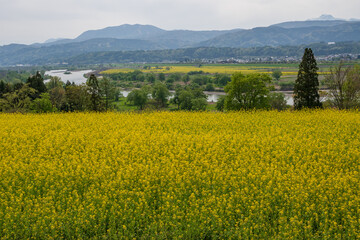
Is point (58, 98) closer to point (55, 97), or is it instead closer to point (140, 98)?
point (55, 97)

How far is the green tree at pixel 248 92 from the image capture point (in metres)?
35.1

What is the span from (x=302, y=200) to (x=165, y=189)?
441 centimetres

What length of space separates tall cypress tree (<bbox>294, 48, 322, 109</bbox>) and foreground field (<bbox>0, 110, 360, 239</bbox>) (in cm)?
1233

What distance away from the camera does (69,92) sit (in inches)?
2189

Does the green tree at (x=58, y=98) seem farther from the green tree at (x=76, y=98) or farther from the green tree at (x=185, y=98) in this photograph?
the green tree at (x=185, y=98)

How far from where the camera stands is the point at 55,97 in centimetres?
6144

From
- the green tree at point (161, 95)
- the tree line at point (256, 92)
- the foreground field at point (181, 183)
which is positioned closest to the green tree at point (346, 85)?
the tree line at point (256, 92)

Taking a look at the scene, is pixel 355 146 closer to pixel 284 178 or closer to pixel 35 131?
pixel 284 178

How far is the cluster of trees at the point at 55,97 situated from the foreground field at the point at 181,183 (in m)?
25.6

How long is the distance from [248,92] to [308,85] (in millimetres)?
8219

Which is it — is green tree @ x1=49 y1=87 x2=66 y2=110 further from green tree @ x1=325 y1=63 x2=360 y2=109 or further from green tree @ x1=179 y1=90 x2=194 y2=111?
green tree @ x1=325 y1=63 x2=360 y2=109

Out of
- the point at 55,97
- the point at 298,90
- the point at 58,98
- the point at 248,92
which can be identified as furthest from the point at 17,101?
the point at 298,90

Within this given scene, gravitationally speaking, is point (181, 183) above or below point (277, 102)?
above

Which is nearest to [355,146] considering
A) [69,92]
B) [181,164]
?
[181,164]
